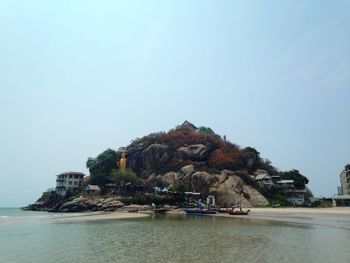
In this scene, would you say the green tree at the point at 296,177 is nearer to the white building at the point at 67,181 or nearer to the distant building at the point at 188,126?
the distant building at the point at 188,126

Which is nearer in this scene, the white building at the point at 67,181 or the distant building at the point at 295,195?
the distant building at the point at 295,195

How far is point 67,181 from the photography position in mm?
113938

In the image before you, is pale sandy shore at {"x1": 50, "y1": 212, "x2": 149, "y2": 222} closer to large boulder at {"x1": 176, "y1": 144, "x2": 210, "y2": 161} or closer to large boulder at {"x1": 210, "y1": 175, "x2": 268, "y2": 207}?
large boulder at {"x1": 210, "y1": 175, "x2": 268, "y2": 207}

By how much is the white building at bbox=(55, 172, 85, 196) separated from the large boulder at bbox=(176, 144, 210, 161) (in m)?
37.1

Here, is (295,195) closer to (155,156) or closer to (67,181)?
(155,156)

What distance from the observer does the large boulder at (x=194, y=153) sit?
108 metres

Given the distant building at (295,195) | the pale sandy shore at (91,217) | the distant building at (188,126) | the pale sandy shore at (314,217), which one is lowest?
the pale sandy shore at (91,217)

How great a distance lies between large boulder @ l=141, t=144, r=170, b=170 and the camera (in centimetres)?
10865

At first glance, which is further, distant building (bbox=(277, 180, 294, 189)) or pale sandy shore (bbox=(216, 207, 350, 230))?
distant building (bbox=(277, 180, 294, 189))

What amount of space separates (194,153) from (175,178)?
12.6 m

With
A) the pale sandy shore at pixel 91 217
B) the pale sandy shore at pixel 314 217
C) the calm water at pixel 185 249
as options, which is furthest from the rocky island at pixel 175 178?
the calm water at pixel 185 249

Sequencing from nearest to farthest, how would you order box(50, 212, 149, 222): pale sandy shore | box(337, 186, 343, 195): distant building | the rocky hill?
box(50, 212, 149, 222): pale sandy shore, the rocky hill, box(337, 186, 343, 195): distant building

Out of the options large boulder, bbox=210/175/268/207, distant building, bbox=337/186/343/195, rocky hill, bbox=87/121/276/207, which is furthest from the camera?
distant building, bbox=337/186/343/195

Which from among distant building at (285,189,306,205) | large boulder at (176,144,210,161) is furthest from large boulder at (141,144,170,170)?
distant building at (285,189,306,205)
